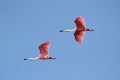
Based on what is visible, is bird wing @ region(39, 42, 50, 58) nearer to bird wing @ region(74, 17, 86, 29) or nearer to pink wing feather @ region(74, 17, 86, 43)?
pink wing feather @ region(74, 17, 86, 43)

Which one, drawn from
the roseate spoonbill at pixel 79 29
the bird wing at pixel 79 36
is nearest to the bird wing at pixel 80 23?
the roseate spoonbill at pixel 79 29

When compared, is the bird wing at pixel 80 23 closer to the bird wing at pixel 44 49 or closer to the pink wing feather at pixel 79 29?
the pink wing feather at pixel 79 29

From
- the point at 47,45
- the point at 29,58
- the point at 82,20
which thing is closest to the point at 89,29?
the point at 82,20

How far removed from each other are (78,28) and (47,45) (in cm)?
109

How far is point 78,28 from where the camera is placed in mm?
14766

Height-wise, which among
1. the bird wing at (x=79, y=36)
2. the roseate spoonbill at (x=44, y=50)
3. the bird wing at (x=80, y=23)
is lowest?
the roseate spoonbill at (x=44, y=50)

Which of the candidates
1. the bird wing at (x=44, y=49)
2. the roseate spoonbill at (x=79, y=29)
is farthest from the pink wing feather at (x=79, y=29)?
the bird wing at (x=44, y=49)

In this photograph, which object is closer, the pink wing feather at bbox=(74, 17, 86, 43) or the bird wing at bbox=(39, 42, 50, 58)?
the pink wing feather at bbox=(74, 17, 86, 43)

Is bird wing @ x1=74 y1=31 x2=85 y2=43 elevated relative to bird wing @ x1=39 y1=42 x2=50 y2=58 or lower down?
elevated

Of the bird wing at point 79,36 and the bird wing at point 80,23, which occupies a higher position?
the bird wing at point 80,23

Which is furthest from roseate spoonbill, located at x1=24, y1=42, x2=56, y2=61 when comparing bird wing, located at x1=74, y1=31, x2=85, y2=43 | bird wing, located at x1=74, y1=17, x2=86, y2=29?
bird wing, located at x1=74, y1=17, x2=86, y2=29

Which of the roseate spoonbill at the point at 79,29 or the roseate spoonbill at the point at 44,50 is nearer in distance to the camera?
the roseate spoonbill at the point at 79,29

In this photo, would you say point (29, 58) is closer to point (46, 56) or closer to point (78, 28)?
point (46, 56)

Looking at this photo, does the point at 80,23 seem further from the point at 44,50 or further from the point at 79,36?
the point at 44,50
